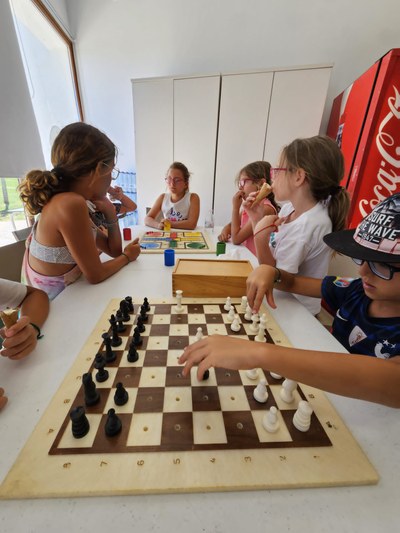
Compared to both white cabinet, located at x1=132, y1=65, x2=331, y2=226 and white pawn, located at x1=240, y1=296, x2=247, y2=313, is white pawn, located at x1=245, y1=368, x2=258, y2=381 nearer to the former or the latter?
white pawn, located at x1=240, y1=296, x2=247, y2=313

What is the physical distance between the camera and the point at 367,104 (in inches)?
78.0

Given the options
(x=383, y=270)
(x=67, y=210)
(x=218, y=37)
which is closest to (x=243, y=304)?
(x=383, y=270)

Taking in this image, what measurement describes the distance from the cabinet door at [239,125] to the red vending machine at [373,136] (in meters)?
0.84

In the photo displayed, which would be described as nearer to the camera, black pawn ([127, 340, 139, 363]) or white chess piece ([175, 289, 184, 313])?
black pawn ([127, 340, 139, 363])

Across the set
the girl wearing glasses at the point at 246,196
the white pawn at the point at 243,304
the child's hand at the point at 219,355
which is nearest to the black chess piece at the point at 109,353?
the child's hand at the point at 219,355

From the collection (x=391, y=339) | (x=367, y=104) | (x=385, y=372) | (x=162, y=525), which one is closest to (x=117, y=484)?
(x=162, y=525)

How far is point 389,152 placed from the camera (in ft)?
6.10

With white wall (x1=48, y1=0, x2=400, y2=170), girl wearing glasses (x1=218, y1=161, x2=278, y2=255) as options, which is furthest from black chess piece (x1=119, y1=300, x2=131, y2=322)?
white wall (x1=48, y1=0, x2=400, y2=170)

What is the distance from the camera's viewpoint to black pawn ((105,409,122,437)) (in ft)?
1.48

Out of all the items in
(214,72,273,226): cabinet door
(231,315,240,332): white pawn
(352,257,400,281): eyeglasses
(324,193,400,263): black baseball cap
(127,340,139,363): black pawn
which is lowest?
(231,315,240,332): white pawn

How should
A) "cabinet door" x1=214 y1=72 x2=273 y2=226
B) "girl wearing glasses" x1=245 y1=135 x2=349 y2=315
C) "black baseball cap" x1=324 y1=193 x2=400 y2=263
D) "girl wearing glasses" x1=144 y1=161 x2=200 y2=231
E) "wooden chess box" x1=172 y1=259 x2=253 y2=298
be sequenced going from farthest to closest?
"cabinet door" x1=214 y1=72 x2=273 y2=226, "girl wearing glasses" x1=144 y1=161 x2=200 y2=231, "girl wearing glasses" x1=245 y1=135 x2=349 y2=315, "wooden chess box" x1=172 y1=259 x2=253 y2=298, "black baseball cap" x1=324 y1=193 x2=400 y2=263

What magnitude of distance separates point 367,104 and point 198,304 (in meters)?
2.23

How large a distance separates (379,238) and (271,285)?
364mm

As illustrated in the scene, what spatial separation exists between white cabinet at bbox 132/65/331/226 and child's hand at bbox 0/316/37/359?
8.06 feet
